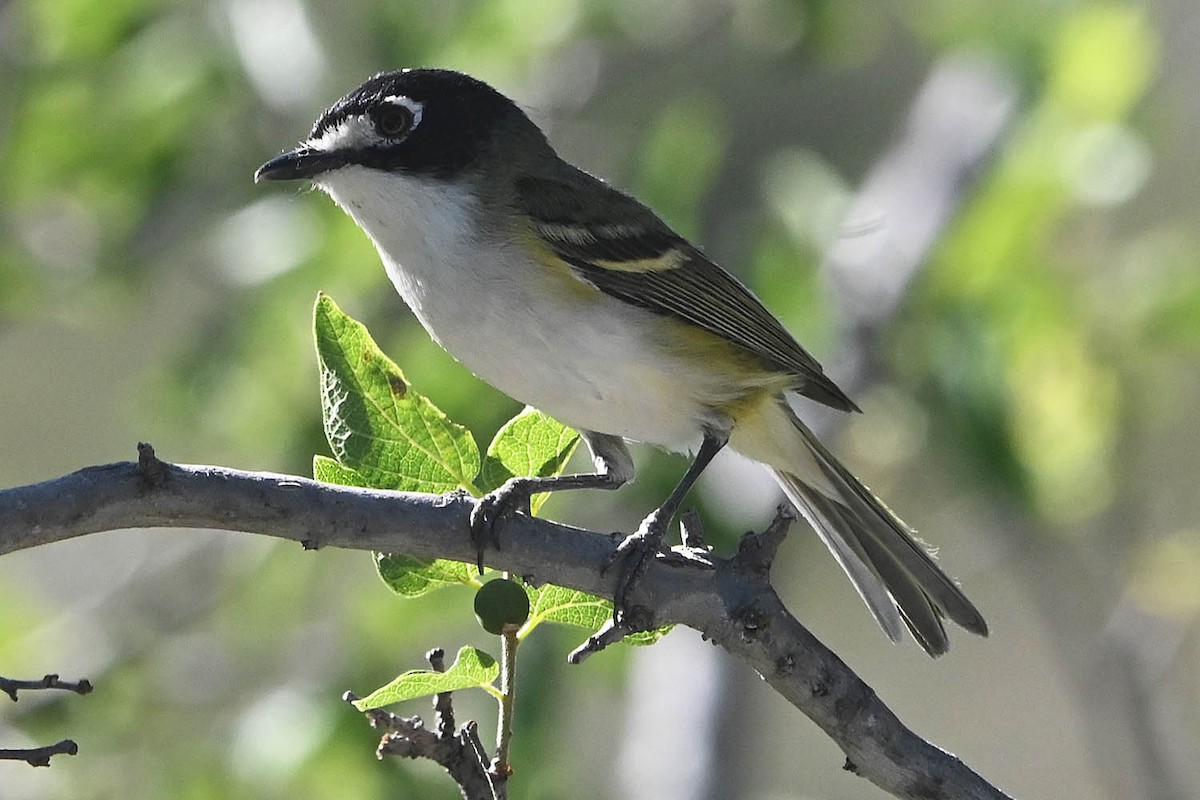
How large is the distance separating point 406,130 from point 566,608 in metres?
1.64

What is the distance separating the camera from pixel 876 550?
353 centimetres

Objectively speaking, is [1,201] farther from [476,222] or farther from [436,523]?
[436,523]

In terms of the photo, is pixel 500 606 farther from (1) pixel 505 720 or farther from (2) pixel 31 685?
(2) pixel 31 685

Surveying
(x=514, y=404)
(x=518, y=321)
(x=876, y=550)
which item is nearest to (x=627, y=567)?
(x=518, y=321)

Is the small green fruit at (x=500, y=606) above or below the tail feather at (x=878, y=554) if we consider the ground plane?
below

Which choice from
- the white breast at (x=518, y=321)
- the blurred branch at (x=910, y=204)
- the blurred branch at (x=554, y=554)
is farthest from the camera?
the blurred branch at (x=910, y=204)

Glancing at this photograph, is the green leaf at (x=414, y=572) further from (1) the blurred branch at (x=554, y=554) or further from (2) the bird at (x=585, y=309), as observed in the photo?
(2) the bird at (x=585, y=309)

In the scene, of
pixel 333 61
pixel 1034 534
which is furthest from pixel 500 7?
pixel 1034 534

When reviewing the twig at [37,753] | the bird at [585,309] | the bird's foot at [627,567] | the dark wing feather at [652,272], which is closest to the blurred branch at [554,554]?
the bird's foot at [627,567]

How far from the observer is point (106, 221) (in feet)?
15.0

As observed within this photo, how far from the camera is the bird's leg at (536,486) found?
2.03 meters

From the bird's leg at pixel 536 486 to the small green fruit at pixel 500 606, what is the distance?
0.13 ft

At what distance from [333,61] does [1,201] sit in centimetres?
115

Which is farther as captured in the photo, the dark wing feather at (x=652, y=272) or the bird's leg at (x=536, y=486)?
the dark wing feather at (x=652, y=272)
